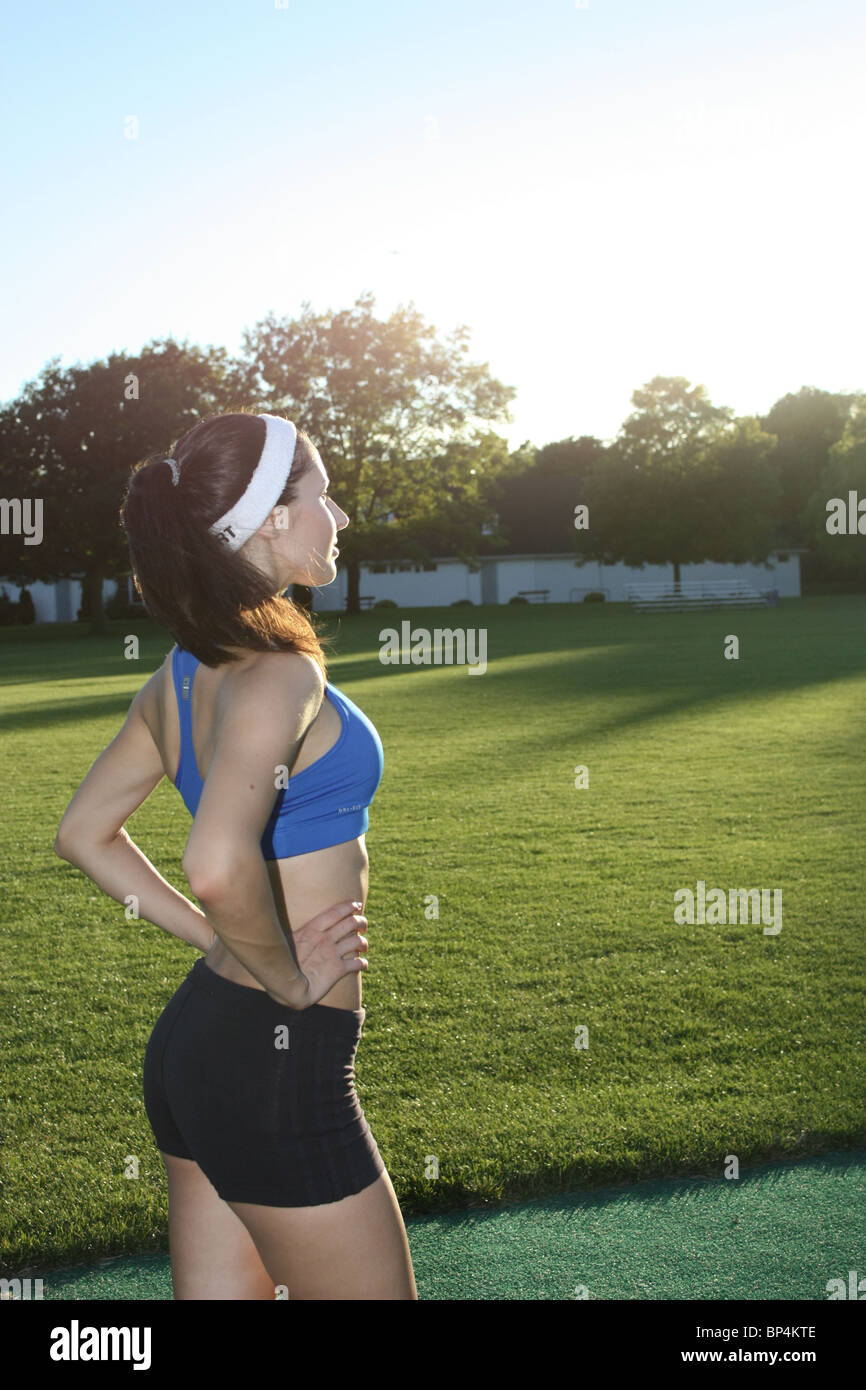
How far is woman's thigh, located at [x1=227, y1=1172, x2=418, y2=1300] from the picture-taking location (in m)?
1.85

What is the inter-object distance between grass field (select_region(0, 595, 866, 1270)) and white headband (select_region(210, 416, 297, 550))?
2873 millimetres

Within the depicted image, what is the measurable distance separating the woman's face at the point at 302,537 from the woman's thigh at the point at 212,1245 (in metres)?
1.06

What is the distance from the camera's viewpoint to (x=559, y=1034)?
543cm

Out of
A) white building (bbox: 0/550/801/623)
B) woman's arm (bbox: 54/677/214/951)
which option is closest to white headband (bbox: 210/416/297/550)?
woman's arm (bbox: 54/677/214/951)

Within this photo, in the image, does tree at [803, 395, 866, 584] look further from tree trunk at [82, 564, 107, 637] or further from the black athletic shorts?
the black athletic shorts

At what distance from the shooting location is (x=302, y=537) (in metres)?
1.95

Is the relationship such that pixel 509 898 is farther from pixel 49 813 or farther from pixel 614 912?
pixel 49 813

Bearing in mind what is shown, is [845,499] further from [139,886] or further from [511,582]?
[139,886]

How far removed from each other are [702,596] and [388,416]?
17.2 meters

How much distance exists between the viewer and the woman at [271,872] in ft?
5.77

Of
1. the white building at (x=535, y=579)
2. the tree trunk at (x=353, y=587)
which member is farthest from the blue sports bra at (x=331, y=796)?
the white building at (x=535, y=579)

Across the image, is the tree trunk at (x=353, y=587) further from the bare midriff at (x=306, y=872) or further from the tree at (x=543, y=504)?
the bare midriff at (x=306, y=872)

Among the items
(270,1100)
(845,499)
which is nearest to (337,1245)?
(270,1100)
